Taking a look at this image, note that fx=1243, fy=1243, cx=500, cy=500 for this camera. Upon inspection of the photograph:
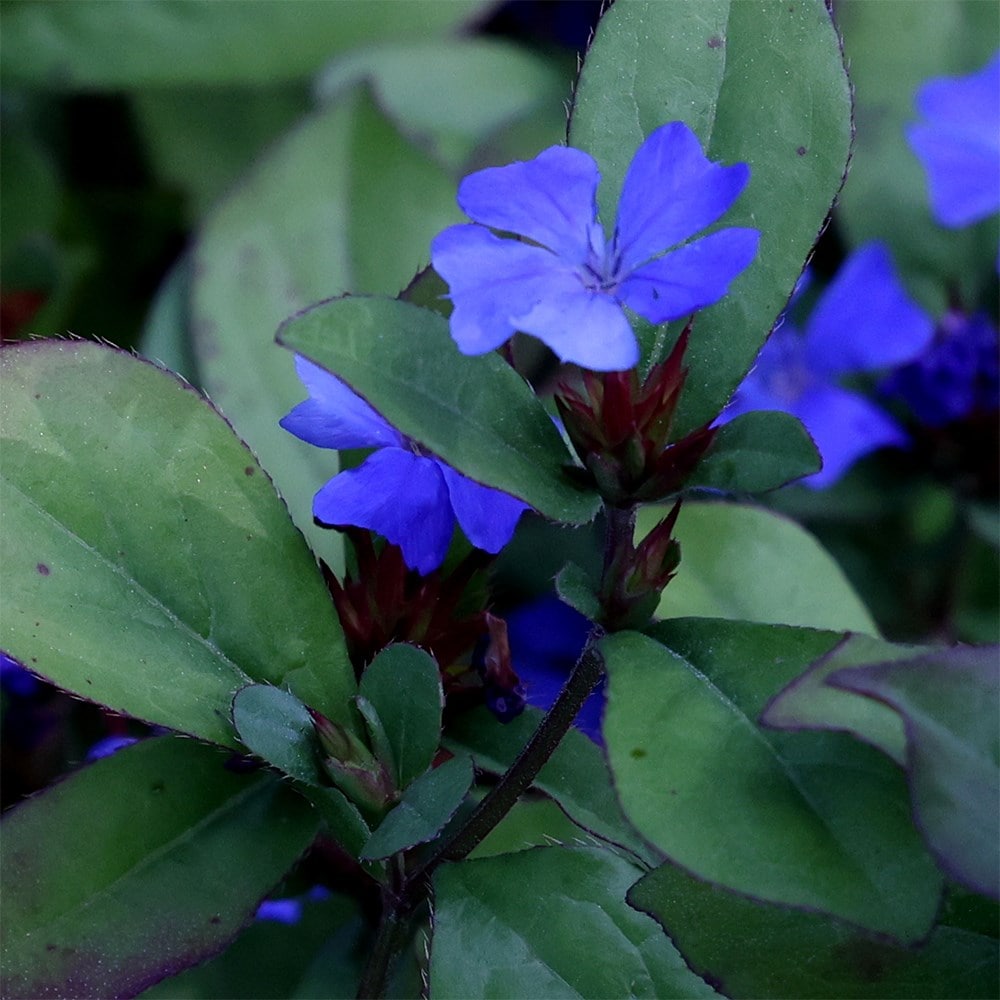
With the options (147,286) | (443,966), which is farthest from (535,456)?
(147,286)

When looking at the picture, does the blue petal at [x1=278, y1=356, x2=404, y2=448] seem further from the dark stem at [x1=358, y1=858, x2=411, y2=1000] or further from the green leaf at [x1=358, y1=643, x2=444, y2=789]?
the dark stem at [x1=358, y1=858, x2=411, y2=1000]

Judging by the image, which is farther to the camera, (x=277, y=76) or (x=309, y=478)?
(x=277, y=76)

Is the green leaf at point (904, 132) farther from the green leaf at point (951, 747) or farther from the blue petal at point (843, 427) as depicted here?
the green leaf at point (951, 747)

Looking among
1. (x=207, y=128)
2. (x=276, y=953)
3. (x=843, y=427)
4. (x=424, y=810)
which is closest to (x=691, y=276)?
(x=424, y=810)

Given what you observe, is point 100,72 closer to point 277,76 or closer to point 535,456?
point 277,76

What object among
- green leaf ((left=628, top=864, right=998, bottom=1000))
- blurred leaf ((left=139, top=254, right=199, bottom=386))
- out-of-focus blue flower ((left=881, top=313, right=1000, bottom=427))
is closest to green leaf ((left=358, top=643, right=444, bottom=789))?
green leaf ((left=628, top=864, right=998, bottom=1000))

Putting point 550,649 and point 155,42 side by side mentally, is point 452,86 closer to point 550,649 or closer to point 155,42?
point 155,42
